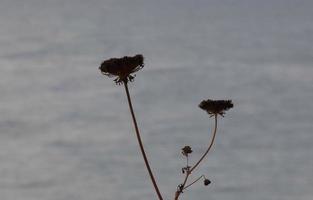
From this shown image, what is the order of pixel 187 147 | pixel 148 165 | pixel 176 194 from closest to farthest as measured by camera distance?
pixel 148 165
pixel 176 194
pixel 187 147

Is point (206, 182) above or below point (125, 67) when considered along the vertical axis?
below

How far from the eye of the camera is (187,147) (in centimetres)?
3125

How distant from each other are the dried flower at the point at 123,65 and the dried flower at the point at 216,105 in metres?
3.83

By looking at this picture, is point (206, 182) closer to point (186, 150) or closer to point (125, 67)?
point (186, 150)

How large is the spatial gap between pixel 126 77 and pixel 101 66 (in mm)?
936

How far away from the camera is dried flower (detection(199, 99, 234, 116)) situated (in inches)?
1192

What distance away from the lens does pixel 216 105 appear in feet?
99.4

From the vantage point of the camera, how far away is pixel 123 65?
27.6 metres

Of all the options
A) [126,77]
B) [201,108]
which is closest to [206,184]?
[201,108]

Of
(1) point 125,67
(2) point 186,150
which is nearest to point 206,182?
(2) point 186,150

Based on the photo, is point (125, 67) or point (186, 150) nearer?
point (125, 67)

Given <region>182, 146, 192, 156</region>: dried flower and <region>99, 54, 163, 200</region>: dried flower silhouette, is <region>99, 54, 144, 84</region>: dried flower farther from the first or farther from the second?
<region>182, 146, 192, 156</region>: dried flower

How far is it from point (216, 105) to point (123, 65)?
4.52m

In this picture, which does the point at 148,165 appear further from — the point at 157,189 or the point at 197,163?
the point at 197,163
